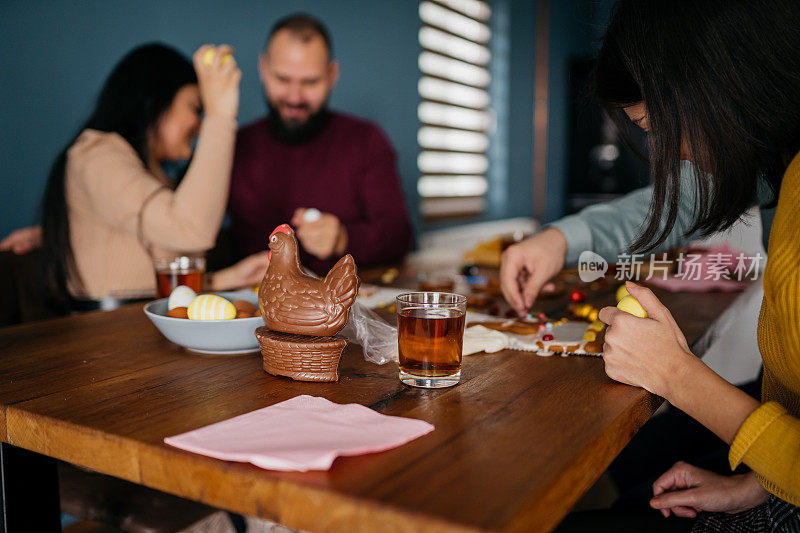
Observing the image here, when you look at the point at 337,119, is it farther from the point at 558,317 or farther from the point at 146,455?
the point at 146,455

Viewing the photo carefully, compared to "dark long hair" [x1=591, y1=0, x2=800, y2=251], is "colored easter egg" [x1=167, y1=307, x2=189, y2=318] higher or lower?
lower

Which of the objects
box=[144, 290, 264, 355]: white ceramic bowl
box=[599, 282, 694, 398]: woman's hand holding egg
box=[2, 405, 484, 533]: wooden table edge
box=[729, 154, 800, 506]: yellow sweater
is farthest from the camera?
box=[144, 290, 264, 355]: white ceramic bowl

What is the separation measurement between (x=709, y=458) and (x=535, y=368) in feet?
1.56

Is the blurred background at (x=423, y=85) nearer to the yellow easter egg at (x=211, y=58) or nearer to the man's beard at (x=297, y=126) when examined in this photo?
the man's beard at (x=297, y=126)

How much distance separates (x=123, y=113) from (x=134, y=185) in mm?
270

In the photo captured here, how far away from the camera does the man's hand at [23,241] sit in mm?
1748

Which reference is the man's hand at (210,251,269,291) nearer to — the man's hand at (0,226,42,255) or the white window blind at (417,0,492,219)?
the man's hand at (0,226,42,255)

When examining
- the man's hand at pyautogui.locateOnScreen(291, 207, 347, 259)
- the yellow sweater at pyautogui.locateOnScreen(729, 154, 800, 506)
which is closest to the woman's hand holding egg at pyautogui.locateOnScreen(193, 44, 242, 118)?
the man's hand at pyautogui.locateOnScreen(291, 207, 347, 259)

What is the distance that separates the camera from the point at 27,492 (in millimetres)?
854

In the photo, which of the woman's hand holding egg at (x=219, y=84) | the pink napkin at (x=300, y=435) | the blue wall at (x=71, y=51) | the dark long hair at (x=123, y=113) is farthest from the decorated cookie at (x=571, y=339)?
the blue wall at (x=71, y=51)

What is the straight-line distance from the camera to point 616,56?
97 cm

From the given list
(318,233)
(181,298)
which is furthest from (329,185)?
(181,298)

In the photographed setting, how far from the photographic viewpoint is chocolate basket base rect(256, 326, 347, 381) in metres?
0.80

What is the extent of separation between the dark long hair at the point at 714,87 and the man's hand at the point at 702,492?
0.37 meters
